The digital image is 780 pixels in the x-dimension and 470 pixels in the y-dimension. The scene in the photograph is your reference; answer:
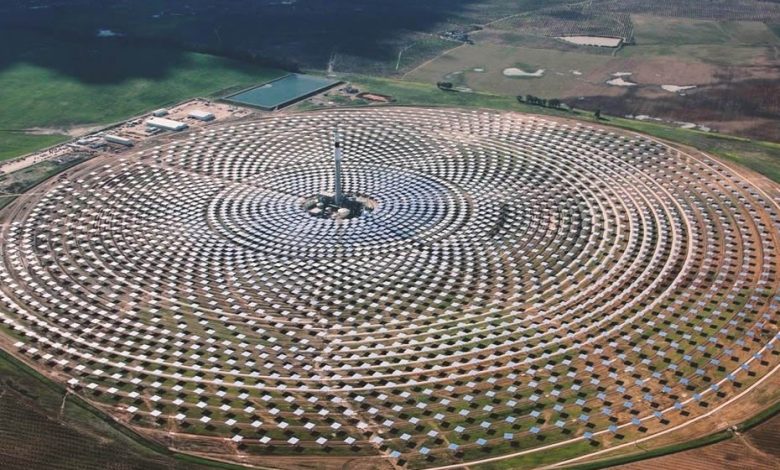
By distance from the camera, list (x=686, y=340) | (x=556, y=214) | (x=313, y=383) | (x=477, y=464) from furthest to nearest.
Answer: (x=556, y=214) → (x=686, y=340) → (x=313, y=383) → (x=477, y=464)

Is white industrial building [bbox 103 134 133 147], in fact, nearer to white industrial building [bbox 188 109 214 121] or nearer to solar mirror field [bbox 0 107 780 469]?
solar mirror field [bbox 0 107 780 469]

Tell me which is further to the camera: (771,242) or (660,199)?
(660,199)

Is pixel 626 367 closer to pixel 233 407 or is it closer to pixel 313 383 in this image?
pixel 313 383

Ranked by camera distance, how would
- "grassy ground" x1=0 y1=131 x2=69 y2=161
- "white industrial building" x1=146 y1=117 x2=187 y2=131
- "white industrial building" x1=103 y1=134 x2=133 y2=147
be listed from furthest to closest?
"white industrial building" x1=146 y1=117 x2=187 y2=131 → "white industrial building" x1=103 y1=134 x2=133 y2=147 → "grassy ground" x1=0 y1=131 x2=69 y2=161

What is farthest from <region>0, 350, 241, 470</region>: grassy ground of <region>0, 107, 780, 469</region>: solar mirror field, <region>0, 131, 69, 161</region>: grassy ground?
<region>0, 131, 69, 161</region>: grassy ground

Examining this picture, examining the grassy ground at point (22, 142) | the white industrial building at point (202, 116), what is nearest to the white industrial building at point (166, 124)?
the white industrial building at point (202, 116)

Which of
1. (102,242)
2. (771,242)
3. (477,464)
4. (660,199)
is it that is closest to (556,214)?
(660,199)

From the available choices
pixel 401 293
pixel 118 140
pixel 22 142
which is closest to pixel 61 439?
pixel 401 293
